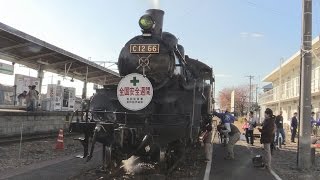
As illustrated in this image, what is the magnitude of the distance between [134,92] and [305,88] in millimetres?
6321

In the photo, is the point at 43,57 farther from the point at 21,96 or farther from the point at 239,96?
the point at 239,96

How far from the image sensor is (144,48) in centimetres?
1106

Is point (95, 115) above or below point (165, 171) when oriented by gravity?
above

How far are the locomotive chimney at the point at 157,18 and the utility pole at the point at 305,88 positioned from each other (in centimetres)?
511

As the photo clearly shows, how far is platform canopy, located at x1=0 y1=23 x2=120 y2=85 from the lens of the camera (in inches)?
727

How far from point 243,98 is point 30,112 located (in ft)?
318

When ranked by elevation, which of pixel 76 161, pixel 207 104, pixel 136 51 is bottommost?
pixel 76 161

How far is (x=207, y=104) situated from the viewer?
15812mm

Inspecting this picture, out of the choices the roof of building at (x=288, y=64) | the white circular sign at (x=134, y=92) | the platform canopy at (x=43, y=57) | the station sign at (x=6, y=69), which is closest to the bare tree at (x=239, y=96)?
the roof of building at (x=288, y=64)

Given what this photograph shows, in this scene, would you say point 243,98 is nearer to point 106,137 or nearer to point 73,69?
point 73,69

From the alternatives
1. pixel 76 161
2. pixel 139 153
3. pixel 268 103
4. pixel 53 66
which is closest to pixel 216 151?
pixel 76 161

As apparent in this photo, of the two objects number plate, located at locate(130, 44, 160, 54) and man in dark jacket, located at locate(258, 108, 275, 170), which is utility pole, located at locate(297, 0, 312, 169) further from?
number plate, located at locate(130, 44, 160, 54)

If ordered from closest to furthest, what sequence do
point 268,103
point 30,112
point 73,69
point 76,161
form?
point 76,161 → point 30,112 → point 73,69 → point 268,103

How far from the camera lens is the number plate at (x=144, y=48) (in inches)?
431
